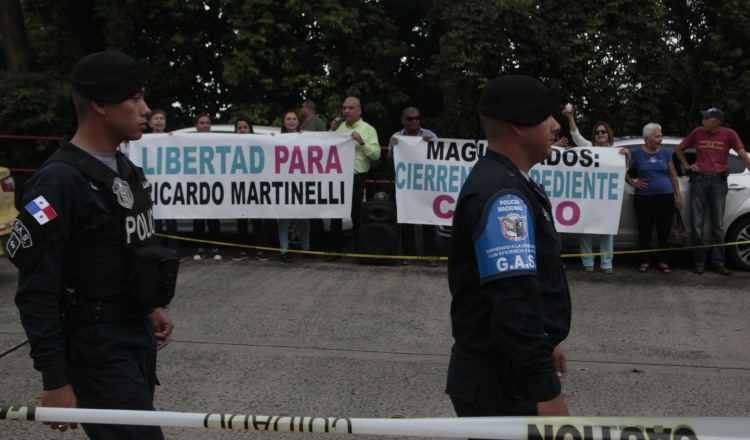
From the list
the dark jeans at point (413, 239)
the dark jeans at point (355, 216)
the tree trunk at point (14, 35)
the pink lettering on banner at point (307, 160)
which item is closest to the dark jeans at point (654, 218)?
the dark jeans at point (413, 239)

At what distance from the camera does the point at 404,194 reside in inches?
395

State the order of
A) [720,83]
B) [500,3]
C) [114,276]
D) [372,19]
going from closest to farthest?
[114,276] → [500,3] → [720,83] → [372,19]

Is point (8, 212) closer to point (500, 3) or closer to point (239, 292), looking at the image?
point (239, 292)

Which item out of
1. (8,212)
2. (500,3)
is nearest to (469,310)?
(8,212)

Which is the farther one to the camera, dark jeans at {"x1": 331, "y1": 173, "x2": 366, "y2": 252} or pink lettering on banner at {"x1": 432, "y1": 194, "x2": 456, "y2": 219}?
dark jeans at {"x1": 331, "y1": 173, "x2": 366, "y2": 252}

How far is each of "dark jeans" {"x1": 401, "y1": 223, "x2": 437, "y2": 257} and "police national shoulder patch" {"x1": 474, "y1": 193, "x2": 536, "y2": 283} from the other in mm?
7707

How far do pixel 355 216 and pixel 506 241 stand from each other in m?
8.03

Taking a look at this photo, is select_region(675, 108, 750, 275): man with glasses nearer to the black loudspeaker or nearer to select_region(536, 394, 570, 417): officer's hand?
the black loudspeaker

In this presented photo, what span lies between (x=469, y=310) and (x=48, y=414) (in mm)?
1335

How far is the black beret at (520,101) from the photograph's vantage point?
2.52 m

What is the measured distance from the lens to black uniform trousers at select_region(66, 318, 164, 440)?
9.00 feet

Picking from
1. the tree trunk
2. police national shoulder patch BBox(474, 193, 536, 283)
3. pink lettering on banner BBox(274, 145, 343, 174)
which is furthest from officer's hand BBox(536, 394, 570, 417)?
the tree trunk

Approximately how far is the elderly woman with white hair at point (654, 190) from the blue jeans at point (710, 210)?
8.7 inches

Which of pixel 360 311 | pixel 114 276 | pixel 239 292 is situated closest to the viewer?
pixel 114 276
